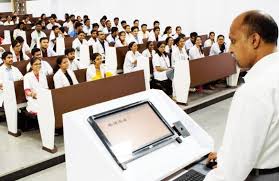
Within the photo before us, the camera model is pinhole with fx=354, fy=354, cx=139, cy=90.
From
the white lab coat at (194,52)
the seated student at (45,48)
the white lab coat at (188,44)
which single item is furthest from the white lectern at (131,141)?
the white lab coat at (188,44)

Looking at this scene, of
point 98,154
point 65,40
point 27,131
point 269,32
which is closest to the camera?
point 269,32

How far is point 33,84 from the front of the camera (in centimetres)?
448

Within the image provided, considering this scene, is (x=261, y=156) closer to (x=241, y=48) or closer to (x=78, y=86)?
(x=241, y=48)

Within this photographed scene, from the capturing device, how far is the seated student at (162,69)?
19.2 ft

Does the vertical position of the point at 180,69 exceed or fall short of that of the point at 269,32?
it falls short

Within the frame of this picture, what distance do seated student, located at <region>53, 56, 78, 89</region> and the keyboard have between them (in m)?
3.33

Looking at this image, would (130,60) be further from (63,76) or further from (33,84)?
(33,84)

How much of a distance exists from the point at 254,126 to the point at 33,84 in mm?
3799

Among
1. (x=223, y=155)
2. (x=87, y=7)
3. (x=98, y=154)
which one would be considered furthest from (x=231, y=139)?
(x=87, y=7)

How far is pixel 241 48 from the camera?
1.20 meters

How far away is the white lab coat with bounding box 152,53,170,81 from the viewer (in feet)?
19.2

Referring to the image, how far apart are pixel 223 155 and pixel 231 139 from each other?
0.23ft

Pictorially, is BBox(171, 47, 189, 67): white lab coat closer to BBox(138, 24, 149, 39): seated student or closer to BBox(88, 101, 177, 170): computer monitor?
BBox(138, 24, 149, 39): seated student

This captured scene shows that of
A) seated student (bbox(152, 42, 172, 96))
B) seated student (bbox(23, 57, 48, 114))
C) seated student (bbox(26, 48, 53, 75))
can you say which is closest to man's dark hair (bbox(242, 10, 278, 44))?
seated student (bbox(23, 57, 48, 114))
